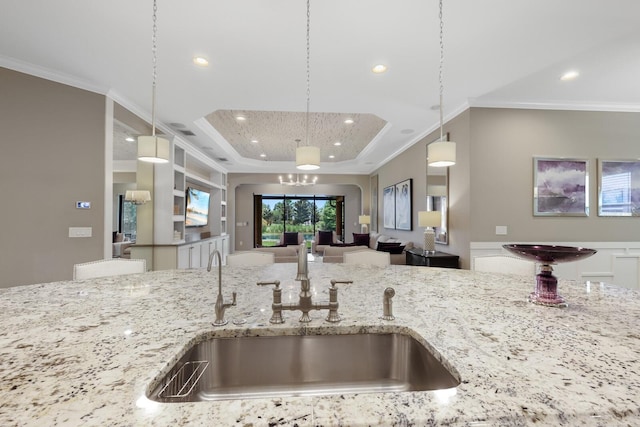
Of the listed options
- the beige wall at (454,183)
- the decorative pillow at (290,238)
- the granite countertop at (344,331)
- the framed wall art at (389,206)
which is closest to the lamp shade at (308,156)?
the granite countertop at (344,331)

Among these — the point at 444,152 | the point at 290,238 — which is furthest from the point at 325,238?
the point at 444,152

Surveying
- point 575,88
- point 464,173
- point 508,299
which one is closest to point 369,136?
point 464,173

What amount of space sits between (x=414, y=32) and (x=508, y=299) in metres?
2.07

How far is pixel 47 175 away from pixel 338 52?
3.17m

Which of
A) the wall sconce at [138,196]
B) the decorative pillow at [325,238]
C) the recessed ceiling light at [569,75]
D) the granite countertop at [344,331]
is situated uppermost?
the recessed ceiling light at [569,75]

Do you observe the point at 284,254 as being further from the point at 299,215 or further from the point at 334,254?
the point at 299,215

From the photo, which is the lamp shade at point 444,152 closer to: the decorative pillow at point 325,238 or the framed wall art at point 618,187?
the framed wall art at point 618,187

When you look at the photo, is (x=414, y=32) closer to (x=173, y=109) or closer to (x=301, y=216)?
(x=173, y=109)

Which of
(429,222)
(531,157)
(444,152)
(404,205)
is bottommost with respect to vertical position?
(429,222)

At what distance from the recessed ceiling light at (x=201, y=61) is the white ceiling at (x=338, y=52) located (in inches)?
2.6

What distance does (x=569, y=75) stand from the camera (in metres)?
2.96

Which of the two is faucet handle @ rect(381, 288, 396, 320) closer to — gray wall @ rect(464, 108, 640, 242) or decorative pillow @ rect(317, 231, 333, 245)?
gray wall @ rect(464, 108, 640, 242)

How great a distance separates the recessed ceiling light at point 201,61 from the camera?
8.86ft

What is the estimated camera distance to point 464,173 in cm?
374
